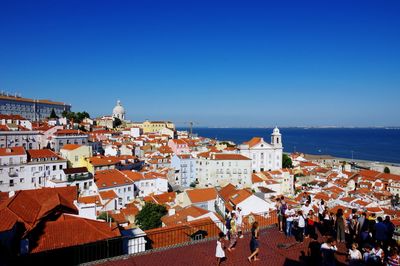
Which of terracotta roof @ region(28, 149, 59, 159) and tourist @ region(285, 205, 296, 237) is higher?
tourist @ region(285, 205, 296, 237)

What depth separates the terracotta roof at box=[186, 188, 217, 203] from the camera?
30239mm

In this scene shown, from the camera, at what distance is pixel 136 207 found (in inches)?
1282

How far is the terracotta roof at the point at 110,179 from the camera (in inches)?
1413

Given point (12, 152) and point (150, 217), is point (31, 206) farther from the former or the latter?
point (12, 152)

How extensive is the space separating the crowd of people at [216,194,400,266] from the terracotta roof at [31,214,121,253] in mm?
3821

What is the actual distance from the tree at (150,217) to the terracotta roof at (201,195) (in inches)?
134

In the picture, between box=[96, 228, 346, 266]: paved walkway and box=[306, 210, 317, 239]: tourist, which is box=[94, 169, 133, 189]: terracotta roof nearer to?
box=[96, 228, 346, 266]: paved walkway

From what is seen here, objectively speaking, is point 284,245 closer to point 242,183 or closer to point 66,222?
point 66,222

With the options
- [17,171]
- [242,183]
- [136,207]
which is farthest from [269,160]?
[17,171]

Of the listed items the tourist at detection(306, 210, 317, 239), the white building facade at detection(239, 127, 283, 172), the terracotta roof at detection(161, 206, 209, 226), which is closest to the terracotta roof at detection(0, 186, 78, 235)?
the terracotta roof at detection(161, 206, 209, 226)

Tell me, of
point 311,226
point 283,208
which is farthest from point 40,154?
point 311,226

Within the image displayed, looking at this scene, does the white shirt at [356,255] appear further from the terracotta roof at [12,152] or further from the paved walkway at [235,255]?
the terracotta roof at [12,152]

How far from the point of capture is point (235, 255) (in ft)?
27.5

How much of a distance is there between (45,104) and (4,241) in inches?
3548
